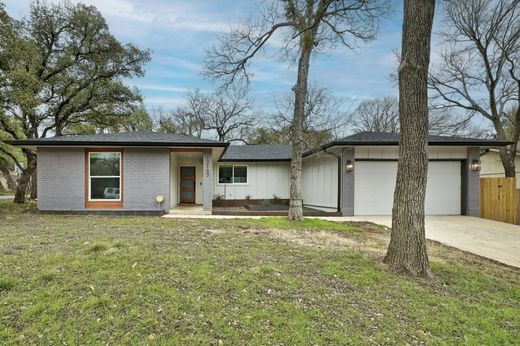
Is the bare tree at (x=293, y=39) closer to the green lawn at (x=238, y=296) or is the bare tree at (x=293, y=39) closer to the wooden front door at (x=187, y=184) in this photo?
the green lawn at (x=238, y=296)

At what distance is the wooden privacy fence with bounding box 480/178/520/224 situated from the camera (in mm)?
9328

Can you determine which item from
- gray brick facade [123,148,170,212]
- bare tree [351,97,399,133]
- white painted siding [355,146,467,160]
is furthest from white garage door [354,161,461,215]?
bare tree [351,97,399,133]

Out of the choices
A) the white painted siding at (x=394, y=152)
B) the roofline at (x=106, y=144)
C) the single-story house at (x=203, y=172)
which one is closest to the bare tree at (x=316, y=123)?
the single-story house at (x=203, y=172)

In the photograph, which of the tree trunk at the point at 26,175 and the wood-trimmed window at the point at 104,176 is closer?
the wood-trimmed window at the point at 104,176

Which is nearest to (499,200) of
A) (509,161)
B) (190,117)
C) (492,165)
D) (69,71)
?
(509,161)

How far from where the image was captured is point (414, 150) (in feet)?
12.8

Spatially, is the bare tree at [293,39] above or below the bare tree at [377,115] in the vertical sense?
below

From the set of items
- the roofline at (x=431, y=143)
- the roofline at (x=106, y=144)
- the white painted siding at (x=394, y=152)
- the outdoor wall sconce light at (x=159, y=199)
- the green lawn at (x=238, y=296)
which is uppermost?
the roofline at (x=431, y=143)

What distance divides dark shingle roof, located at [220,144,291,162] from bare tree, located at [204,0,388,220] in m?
6.03

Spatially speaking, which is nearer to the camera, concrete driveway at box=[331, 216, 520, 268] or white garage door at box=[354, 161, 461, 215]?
concrete driveway at box=[331, 216, 520, 268]

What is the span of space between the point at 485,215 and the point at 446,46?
10.3m

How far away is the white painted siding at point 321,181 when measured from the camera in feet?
37.6

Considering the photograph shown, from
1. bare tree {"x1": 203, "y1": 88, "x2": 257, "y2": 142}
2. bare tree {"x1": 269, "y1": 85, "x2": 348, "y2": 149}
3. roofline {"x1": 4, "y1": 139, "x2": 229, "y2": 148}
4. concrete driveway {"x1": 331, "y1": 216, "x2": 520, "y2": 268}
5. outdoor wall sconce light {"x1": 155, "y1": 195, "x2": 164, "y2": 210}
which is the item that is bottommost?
concrete driveway {"x1": 331, "y1": 216, "x2": 520, "y2": 268}

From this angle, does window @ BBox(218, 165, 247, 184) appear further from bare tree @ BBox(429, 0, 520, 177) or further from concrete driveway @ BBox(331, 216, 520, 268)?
bare tree @ BBox(429, 0, 520, 177)
